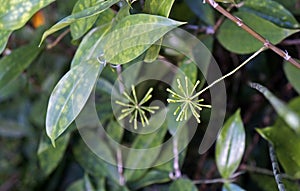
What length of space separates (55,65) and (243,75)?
0.40 metres

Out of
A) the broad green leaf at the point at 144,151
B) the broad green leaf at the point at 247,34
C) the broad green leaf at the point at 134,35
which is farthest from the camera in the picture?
the broad green leaf at the point at 144,151

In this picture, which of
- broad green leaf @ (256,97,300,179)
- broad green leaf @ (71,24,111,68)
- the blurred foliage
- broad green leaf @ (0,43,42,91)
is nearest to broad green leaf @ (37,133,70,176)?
the blurred foliage

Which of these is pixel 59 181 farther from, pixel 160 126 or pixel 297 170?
pixel 297 170

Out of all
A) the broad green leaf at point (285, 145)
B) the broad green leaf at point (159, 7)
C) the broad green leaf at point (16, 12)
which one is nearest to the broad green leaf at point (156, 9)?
the broad green leaf at point (159, 7)

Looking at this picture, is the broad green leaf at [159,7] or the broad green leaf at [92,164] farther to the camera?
the broad green leaf at [92,164]

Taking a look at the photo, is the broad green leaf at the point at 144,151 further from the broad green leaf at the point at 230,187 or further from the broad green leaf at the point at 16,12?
the broad green leaf at the point at 16,12

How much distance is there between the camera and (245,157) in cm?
87

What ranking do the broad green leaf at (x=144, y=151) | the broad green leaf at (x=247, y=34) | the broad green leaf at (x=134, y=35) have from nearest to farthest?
the broad green leaf at (x=134, y=35), the broad green leaf at (x=247, y=34), the broad green leaf at (x=144, y=151)

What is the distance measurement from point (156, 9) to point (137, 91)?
0.24m

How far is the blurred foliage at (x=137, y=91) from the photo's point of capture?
0.56 meters

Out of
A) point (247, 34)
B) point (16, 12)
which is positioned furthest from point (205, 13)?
point (16, 12)

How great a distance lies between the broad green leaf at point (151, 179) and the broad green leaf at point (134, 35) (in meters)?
0.28

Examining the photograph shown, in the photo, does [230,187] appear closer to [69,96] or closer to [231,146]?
[231,146]

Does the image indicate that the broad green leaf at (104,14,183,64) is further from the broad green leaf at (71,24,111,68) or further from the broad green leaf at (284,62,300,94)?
the broad green leaf at (284,62,300,94)
